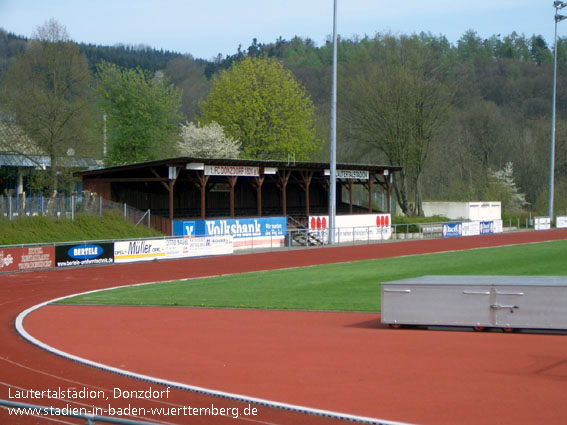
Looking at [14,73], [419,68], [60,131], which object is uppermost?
[419,68]

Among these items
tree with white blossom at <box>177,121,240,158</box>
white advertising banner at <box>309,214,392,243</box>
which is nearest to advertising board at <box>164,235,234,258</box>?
white advertising banner at <box>309,214,392,243</box>

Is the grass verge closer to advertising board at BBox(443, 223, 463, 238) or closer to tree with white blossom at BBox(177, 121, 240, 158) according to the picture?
tree with white blossom at BBox(177, 121, 240, 158)

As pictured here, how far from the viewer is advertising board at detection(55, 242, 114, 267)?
34.2 meters

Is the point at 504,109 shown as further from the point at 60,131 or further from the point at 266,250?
the point at 60,131

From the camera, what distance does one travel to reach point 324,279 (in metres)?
28.1

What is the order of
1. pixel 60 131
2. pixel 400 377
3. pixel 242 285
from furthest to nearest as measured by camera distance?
pixel 60 131
pixel 242 285
pixel 400 377

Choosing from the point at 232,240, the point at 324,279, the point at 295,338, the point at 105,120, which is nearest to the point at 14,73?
the point at 232,240

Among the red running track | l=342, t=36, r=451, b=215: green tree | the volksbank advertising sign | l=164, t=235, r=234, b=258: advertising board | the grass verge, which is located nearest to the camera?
the red running track

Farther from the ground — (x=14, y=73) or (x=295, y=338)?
(x=14, y=73)

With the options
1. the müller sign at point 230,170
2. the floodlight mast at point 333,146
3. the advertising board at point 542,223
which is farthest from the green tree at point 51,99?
the advertising board at point 542,223

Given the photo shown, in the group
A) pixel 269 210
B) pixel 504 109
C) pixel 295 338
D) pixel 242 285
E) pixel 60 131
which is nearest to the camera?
pixel 295 338

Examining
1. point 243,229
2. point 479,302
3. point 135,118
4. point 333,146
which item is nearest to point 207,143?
point 135,118

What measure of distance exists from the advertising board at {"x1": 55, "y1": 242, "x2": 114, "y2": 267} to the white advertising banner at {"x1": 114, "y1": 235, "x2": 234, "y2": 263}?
49 cm

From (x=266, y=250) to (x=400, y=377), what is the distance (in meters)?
34.9
